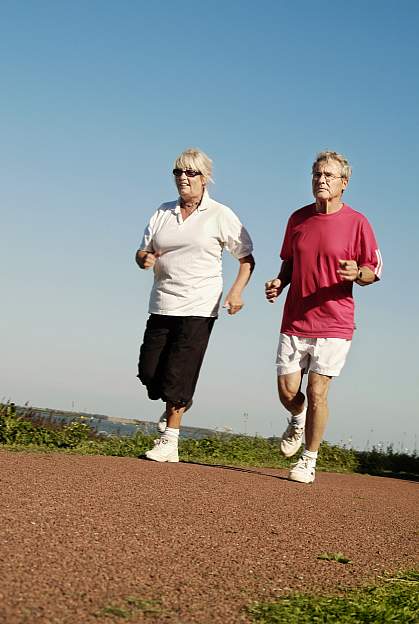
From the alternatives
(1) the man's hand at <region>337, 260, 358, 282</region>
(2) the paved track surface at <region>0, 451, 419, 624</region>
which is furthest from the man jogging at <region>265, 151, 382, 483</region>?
(2) the paved track surface at <region>0, 451, 419, 624</region>

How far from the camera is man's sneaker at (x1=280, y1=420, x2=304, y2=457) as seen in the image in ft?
26.4

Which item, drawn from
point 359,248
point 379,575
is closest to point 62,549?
point 379,575

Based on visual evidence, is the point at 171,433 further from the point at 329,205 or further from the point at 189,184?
the point at 329,205

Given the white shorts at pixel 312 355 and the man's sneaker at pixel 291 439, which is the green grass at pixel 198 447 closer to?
the man's sneaker at pixel 291 439

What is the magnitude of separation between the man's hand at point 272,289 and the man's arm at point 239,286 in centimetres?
20

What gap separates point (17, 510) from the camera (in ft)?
15.0

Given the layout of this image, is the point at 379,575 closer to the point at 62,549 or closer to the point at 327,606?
the point at 327,606

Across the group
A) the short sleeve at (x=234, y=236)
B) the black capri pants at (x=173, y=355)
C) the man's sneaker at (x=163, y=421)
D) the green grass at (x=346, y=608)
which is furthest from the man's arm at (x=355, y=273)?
the green grass at (x=346, y=608)

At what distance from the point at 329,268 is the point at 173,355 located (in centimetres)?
144

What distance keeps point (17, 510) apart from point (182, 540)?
0.83 m

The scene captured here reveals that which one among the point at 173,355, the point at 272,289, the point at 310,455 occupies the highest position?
the point at 272,289

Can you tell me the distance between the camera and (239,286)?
7.76 meters

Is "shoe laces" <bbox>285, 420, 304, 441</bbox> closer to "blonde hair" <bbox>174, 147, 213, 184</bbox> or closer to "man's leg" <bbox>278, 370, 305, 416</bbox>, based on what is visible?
"man's leg" <bbox>278, 370, 305, 416</bbox>

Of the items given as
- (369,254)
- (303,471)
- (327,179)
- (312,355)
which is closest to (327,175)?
(327,179)
